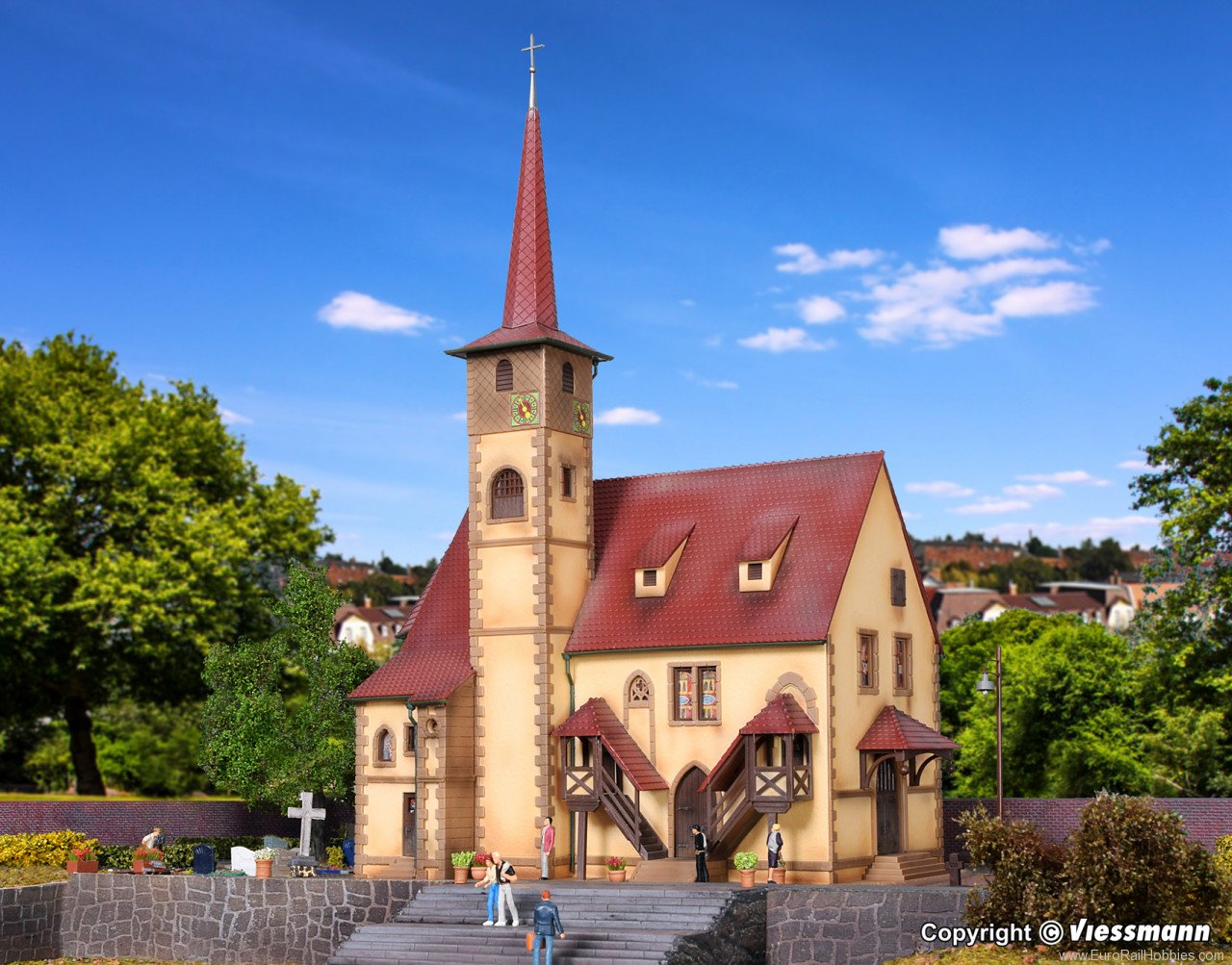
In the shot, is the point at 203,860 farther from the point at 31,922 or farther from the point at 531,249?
the point at 531,249

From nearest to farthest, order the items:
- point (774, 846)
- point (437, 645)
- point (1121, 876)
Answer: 1. point (1121, 876)
2. point (774, 846)
3. point (437, 645)

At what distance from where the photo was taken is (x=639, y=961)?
1174 inches

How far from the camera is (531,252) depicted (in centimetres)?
4181

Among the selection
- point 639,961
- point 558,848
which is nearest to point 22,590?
point 558,848

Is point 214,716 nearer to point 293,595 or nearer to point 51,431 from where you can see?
point 293,595

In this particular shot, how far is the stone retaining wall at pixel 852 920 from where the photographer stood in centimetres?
3077

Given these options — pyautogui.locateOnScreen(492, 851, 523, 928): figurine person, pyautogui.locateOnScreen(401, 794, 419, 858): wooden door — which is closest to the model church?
pyautogui.locateOnScreen(401, 794, 419, 858): wooden door

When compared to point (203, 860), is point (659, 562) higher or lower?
higher

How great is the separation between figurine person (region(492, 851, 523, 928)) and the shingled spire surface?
1458 cm

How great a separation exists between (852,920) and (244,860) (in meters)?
16.7

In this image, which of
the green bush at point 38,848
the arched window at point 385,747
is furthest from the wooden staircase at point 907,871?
the green bush at point 38,848

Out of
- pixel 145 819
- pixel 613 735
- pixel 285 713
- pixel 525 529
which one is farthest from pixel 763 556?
pixel 145 819

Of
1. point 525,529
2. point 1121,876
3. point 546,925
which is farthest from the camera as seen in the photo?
point 525,529

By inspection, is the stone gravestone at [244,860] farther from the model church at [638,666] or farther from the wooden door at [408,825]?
the wooden door at [408,825]
